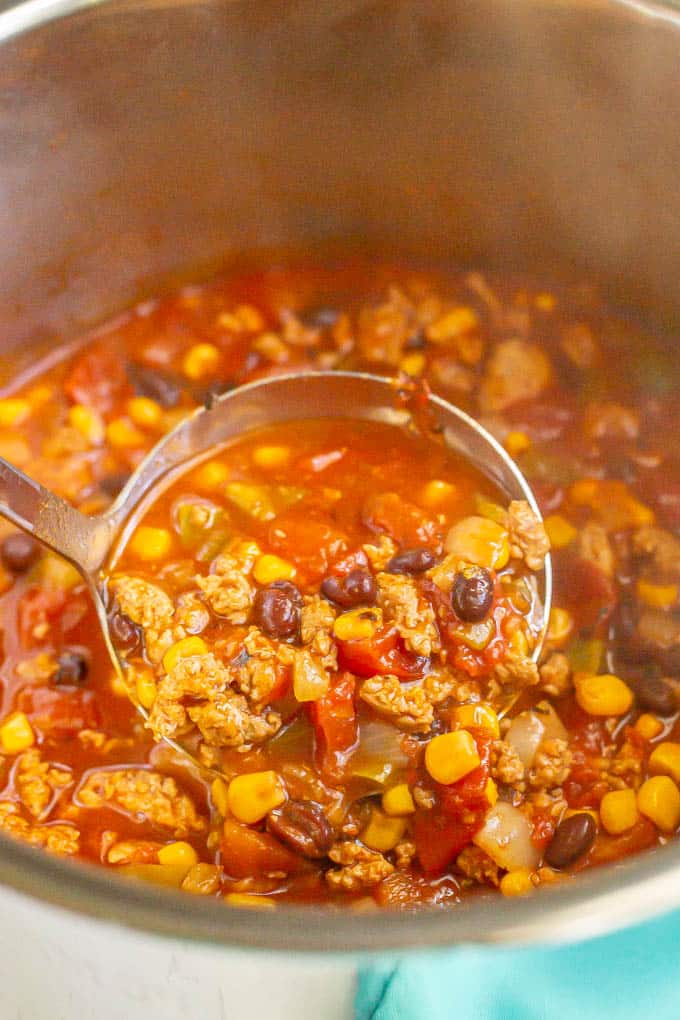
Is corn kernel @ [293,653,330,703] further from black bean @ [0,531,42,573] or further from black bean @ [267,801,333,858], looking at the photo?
black bean @ [0,531,42,573]

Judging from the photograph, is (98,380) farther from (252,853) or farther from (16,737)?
(252,853)

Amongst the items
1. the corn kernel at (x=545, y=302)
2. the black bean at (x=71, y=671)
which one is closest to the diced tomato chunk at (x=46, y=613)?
the black bean at (x=71, y=671)

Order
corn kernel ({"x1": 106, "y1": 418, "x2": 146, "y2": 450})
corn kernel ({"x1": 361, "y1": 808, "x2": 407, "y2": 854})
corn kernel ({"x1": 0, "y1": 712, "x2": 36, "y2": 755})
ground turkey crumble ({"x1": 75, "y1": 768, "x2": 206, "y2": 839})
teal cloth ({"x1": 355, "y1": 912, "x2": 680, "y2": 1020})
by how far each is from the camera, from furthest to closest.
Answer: corn kernel ({"x1": 106, "y1": 418, "x2": 146, "y2": 450}) < corn kernel ({"x1": 0, "y1": 712, "x2": 36, "y2": 755}) < ground turkey crumble ({"x1": 75, "y1": 768, "x2": 206, "y2": 839}) < corn kernel ({"x1": 361, "y1": 808, "x2": 407, "y2": 854}) < teal cloth ({"x1": 355, "y1": 912, "x2": 680, "y2": 1020})

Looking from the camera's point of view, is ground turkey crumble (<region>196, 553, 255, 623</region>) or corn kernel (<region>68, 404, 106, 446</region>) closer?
ground turkey crumble (<region>196, 553, 255, 623</region>)

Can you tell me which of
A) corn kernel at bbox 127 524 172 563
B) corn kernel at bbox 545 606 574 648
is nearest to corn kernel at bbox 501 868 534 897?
corn kernel at bbox 545 606 574 648

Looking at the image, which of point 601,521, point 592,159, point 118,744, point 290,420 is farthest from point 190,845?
point 592,159

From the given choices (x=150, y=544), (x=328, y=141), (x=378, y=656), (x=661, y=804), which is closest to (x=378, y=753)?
(x=378, y=656)

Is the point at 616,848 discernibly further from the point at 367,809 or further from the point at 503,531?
the point at 503,531
